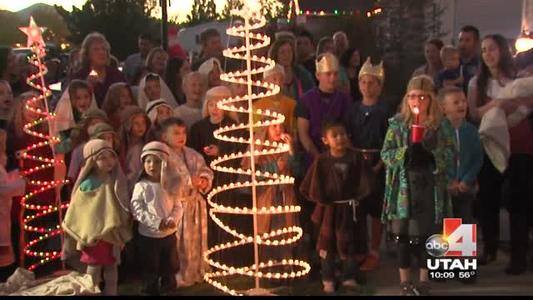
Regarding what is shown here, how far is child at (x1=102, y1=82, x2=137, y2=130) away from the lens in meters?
7.88

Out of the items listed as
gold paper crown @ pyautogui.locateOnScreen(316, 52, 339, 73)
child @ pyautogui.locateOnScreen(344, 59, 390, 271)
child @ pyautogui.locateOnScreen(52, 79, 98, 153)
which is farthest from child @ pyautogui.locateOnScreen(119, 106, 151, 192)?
child @ pyautogui.locateOnScreen(344, 59, 390, 271)

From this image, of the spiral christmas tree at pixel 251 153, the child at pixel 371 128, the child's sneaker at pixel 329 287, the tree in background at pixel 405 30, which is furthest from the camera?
the tree in background at pixel 405 30

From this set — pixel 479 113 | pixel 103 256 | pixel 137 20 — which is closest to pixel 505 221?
pixel 479 113

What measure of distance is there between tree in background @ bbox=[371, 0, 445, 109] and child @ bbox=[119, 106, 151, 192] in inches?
295

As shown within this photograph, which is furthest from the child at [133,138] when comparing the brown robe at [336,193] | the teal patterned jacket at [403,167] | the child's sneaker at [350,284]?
the teal patterned jacket at [403,167]

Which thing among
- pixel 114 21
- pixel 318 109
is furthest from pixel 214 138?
pixel 114 21

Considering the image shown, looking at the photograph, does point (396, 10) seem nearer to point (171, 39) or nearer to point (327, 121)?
point (171, 39)

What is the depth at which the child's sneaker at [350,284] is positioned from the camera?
7066 millimetres

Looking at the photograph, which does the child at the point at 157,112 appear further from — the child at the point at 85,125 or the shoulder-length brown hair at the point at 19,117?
the shoulder-length brown hair at the point at 19,117

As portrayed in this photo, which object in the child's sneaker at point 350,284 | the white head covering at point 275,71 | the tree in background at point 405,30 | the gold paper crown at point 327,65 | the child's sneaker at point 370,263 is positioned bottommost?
the child's sneaker at point 350,284

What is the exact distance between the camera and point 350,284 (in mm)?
7082

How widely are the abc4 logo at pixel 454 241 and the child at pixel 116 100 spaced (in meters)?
3.11

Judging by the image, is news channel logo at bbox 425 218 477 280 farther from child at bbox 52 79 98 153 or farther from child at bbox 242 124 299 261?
child at bbox 52 79 98 153

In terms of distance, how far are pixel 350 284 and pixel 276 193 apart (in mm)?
988
